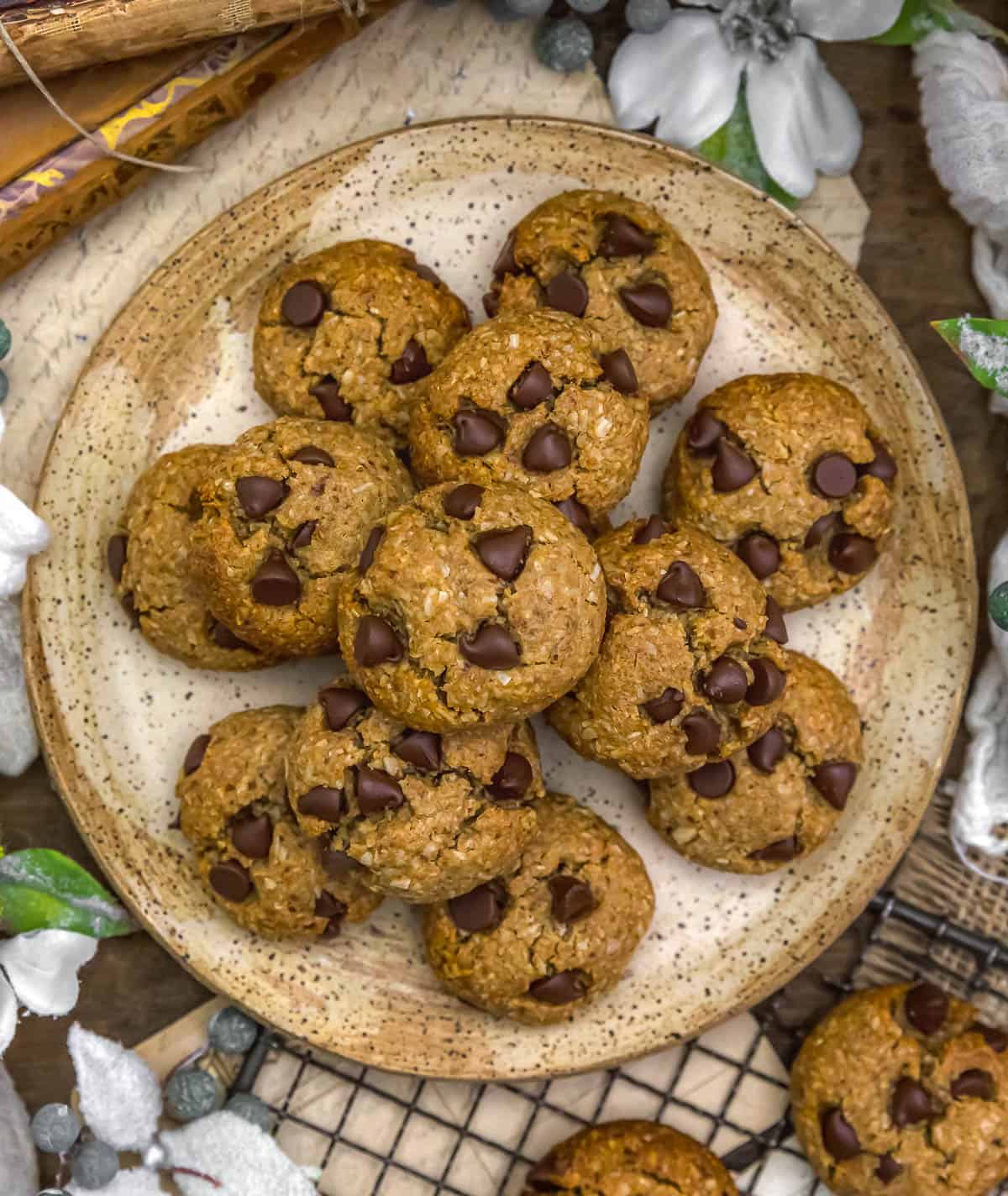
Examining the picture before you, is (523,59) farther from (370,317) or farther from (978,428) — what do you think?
(978,428)

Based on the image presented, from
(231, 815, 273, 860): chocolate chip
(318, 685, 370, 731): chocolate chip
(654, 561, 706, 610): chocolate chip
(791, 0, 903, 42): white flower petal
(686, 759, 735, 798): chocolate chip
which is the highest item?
(791, 0, 903, 42): white flower petal

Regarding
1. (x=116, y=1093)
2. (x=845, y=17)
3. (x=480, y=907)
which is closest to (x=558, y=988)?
(x=480, y=907)

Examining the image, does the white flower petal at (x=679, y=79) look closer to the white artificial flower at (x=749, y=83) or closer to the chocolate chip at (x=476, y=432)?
the white artificial flower at (x=749, y=83)

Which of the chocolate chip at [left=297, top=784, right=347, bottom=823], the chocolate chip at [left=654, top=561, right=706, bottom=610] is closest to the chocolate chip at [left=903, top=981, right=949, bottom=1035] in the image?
the chocolate chip at [left=654, top=561, right=706, bottom=610]

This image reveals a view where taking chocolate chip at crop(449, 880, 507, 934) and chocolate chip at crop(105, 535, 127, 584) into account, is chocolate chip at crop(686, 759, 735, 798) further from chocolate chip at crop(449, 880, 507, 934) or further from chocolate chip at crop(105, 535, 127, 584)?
chocolate chip at crop(105, 535, 127, 584)

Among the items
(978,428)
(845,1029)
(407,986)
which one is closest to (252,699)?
(407,986)

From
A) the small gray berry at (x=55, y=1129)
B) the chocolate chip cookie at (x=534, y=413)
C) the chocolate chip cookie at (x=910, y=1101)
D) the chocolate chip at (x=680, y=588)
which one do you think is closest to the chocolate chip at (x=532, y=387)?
the chocolate chip cookie at (x=534, y=413)
